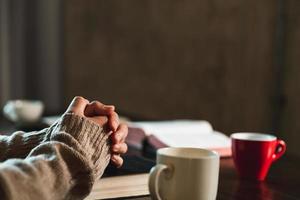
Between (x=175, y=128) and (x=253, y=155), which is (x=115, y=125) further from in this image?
(x=175, y=128)

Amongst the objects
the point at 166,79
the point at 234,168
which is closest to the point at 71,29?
the point at 166,79

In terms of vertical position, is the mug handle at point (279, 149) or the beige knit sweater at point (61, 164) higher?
the beige knit sweater at point (61, 164)

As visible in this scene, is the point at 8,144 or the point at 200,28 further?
the point at 200,28

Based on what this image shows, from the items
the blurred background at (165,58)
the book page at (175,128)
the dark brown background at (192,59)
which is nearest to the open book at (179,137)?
the book page at (175,128)

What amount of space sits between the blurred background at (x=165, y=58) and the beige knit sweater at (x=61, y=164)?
2041 mm

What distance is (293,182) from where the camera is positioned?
98 centimetres

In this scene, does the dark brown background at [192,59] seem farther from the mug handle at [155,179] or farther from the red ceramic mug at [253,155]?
the mug handle at [155,179]

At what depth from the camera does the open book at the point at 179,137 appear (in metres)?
1.16

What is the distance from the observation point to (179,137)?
1.19 meters

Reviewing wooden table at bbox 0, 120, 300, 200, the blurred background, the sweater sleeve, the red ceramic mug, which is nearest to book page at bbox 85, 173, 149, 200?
wooden table at bbox 0, 120, 300, 200

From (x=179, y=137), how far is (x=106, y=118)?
17.0 inches

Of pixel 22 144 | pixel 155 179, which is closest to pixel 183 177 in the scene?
pixel 155 179

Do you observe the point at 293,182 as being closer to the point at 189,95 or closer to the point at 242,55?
the point at 242,55

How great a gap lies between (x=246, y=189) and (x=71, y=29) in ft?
9.30
